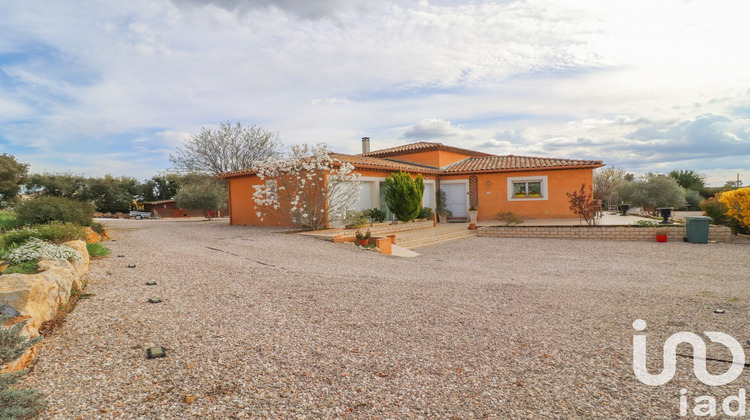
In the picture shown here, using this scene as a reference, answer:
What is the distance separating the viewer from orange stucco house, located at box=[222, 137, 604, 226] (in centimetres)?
1834

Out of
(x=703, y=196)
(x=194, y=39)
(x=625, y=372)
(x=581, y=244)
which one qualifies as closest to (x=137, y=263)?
(x=194, y=39)

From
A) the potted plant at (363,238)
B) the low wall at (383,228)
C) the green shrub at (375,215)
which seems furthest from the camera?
the green shrub at (375,215)

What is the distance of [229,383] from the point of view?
318cm

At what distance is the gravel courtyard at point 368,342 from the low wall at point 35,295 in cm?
20

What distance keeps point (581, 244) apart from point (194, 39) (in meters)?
13.8

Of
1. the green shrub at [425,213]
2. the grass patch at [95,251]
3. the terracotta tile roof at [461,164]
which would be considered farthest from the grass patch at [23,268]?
the green shrub at [425,213]

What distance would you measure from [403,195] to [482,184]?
619cm

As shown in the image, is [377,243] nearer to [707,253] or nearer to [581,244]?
[581,244]

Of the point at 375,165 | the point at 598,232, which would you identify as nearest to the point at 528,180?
the point at 598,232

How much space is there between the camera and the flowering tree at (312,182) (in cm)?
1433

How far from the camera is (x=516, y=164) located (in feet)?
67.2

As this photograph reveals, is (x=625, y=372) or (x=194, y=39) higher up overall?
(x=194, y=39)

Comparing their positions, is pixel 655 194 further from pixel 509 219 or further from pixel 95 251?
pixel 95 251

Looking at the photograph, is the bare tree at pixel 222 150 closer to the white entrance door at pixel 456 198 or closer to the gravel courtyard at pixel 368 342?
the white entrance door at pixel 456 198
